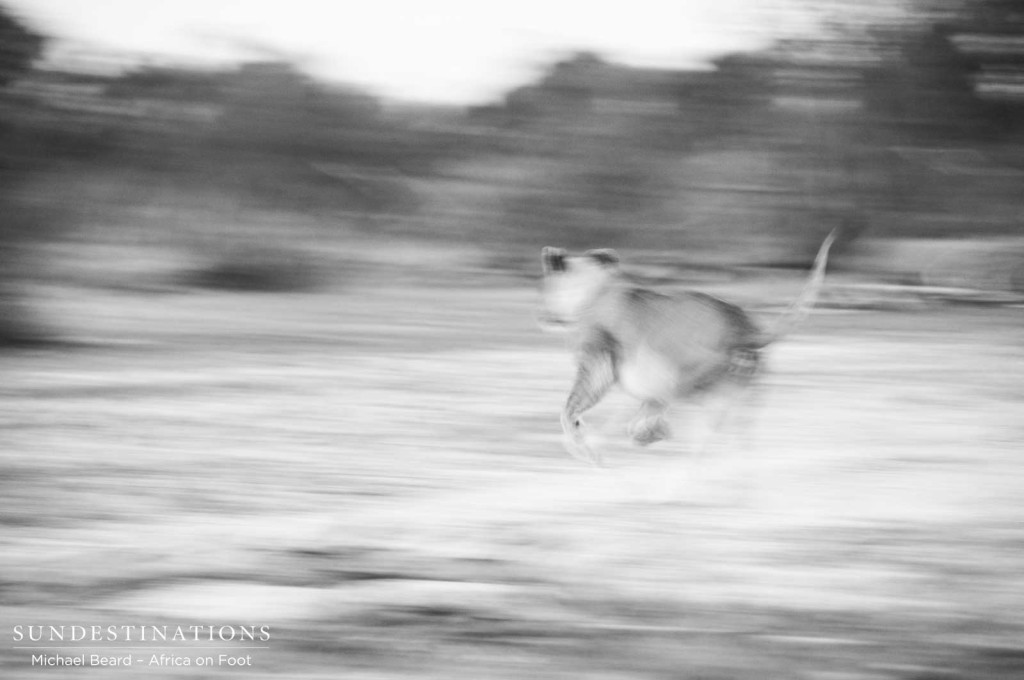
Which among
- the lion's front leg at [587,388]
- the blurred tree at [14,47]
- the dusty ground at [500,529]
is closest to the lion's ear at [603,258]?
the lion's front leg at [587,388]

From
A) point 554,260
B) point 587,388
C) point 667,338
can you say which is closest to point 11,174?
point 554,260

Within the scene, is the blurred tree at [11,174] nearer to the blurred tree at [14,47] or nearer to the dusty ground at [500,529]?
the blurred tree at [14,47]

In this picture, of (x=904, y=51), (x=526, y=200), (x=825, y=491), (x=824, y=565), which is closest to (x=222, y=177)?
(x=526, y=200)

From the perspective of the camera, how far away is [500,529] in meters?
4.07

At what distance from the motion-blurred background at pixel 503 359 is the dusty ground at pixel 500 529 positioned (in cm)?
2

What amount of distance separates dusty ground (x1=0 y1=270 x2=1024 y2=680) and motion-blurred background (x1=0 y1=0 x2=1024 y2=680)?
2cm

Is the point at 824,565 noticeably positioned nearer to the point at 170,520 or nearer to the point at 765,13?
the point at 170,520

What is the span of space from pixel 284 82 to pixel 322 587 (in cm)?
601

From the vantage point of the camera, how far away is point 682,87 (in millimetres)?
7965

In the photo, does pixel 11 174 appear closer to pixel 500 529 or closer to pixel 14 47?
pixel 14 47

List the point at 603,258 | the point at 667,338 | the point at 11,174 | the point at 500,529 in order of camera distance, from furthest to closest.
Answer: the point at 11,174 → the point at 603,258 → the point at 667,338 → the point at 500,529

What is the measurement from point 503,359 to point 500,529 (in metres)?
4.89

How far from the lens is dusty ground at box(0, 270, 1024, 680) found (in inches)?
121

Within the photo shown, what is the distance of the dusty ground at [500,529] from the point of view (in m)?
3.08
